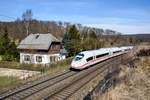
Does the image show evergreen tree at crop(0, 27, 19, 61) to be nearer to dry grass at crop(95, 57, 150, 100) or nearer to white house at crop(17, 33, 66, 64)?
white house at crop(17, 33, 66, 64)

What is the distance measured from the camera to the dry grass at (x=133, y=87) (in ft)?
34.8

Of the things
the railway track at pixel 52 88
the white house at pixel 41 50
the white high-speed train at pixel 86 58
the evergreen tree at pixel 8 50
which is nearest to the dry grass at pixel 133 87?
the railway track at pixel 52 88

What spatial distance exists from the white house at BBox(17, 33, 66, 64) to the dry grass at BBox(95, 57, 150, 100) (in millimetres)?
32808

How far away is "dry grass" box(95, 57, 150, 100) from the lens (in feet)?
34.8

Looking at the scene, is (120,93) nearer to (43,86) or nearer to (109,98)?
(109,98)

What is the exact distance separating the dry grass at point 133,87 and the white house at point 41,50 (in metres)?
32.8

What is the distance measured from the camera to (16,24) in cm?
16488

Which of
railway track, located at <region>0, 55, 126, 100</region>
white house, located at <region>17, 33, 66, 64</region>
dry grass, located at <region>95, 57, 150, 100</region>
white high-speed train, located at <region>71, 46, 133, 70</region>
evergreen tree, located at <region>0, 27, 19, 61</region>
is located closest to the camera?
dry grass, located at <region>95, 57, 150, 100</region>

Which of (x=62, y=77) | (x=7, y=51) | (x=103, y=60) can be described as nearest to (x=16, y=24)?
(x=7, y=51)

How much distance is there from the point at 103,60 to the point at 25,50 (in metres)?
18.5

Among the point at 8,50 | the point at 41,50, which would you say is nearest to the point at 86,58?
the point at 41,50

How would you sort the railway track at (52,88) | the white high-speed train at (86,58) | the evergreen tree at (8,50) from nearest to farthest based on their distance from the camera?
the railway track at (52,88) → the white high-speed train at (86,58) → the evergreen tree at (8,50)

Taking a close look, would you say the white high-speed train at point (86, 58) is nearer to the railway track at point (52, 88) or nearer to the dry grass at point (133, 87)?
the railway track at point (52, 88)

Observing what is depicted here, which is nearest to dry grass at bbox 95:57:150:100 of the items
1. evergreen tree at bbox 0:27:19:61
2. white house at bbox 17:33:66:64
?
white house at bbox 17:33:66:64
